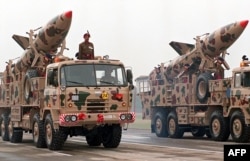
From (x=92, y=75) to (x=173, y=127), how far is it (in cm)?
923

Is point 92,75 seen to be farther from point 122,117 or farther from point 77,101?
point 122,117

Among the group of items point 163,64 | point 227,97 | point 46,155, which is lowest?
point 46,155

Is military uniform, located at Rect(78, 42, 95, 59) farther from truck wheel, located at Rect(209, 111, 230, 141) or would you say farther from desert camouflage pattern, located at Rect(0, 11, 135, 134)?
truck wheel, located at Rect(209, 111, 230, 141)

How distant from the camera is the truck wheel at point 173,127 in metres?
24.3

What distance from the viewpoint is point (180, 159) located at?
1311cm

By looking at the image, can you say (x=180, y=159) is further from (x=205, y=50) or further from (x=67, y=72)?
(x=205, y=50)

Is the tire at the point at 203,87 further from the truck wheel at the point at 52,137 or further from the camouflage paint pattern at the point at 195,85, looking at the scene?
the truck wheel at the point at 52,137

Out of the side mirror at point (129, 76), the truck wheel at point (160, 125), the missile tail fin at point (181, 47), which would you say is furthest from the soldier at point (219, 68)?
the side mirror at point (129, 76)

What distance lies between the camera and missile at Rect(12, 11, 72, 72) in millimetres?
19094

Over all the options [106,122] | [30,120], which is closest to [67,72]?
[106,122]

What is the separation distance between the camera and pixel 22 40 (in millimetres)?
21938

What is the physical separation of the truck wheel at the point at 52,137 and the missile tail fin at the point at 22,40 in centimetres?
576

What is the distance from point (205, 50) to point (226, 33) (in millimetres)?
1460

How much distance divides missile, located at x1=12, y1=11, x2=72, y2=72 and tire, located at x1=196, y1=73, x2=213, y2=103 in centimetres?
595
